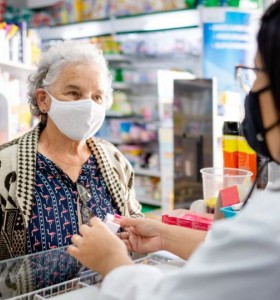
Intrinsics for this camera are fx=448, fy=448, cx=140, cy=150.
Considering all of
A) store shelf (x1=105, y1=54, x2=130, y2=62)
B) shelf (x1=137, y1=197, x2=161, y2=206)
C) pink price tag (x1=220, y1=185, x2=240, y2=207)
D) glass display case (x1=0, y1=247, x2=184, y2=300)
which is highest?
store shelf (x1=105, y1=54, x2=130, y2=62)

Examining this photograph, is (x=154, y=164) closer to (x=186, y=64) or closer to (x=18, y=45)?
(x=186, y=64)

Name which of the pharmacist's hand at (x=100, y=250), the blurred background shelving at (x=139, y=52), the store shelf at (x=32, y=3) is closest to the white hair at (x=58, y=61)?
the pharmacist's hand at (x=100, y=250)

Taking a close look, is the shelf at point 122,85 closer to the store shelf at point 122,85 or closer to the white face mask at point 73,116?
the store shelf at point 122,85

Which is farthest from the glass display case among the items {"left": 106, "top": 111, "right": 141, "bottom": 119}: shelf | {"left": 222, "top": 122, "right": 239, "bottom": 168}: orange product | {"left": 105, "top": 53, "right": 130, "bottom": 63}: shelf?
{"left": 105, "top": 53, "right": 130, "bottom": 63}: shelf

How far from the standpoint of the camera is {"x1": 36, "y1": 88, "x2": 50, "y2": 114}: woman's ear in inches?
98.9

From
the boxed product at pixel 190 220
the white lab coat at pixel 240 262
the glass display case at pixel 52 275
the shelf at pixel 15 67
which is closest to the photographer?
the white lab coat at pixel 240 262

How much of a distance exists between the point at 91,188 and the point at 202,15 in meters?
3.46

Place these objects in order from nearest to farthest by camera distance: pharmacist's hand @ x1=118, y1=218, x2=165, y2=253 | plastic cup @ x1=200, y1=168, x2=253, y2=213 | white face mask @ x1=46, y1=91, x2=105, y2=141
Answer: pharmacist's hand @ x1=118, y1=218, x2=165, y2=253
plastic cup @ x1=200, y1=168, x2=253, y2=213
white face mask @ x1=46, y1=91, x2=105, y2=141

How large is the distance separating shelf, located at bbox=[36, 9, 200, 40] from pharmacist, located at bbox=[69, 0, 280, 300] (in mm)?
4924

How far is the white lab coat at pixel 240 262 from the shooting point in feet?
2.60

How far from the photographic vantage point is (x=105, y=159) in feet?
8.41

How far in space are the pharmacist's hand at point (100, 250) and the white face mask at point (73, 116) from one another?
1226 millimetres

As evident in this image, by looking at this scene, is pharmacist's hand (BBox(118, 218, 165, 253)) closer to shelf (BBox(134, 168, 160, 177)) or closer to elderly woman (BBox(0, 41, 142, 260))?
elderly woman (BBox(0, 41, 142, 260))

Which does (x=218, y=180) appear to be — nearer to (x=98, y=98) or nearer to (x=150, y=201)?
(x=98, y=98)
